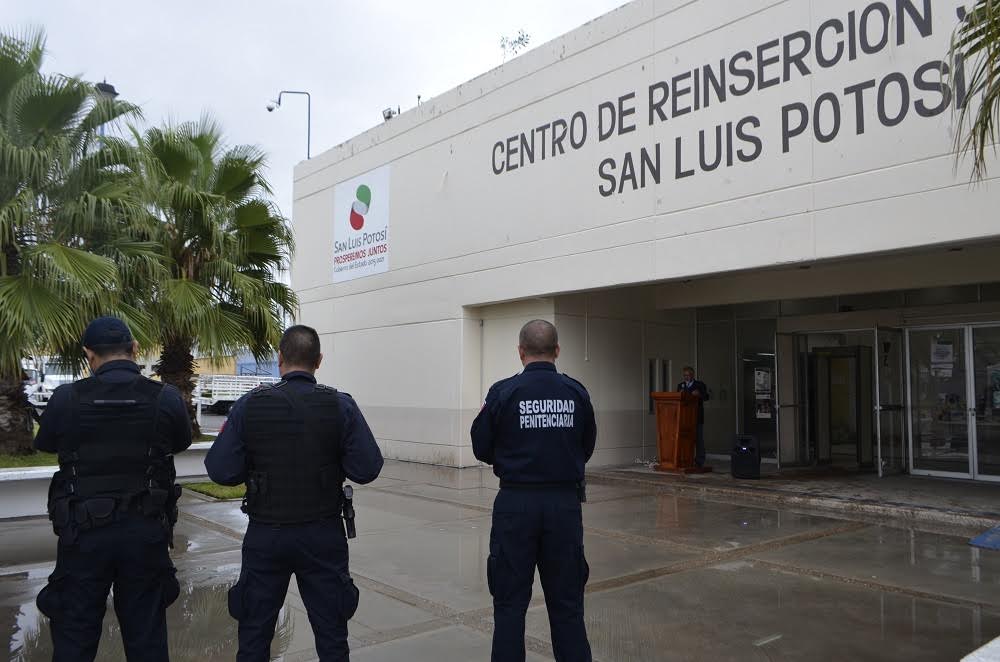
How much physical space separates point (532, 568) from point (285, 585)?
3.96ft

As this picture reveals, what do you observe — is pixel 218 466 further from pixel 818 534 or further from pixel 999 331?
pixel 999 331

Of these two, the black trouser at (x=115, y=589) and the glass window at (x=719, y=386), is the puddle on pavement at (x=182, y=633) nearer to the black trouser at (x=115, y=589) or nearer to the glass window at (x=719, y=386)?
the black trouser at (x=115, y=589)

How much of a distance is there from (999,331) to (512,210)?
25.5 feet

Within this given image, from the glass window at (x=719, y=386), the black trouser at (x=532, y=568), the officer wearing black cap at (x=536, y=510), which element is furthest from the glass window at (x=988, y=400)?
the black trouser at (x=532, y=568)

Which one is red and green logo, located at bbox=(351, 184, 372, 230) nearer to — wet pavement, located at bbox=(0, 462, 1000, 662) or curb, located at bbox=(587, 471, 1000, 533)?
curb, located at bbox=(587, 471, 1000, 533)

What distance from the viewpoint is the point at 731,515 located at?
9.35 m

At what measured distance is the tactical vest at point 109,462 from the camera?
3.60m

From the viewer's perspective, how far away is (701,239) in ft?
34.9

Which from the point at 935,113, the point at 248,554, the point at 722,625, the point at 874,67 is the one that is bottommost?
the point at 722,625

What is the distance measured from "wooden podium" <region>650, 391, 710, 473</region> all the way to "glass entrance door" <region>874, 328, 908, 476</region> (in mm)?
2850

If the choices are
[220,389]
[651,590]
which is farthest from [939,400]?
[220,389]

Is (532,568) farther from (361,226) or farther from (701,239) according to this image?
(361,226)

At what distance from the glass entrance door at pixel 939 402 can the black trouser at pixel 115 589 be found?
11669 mm

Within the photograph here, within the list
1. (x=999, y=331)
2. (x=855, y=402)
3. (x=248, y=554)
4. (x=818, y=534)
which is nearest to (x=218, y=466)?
(x=248, y=554)
